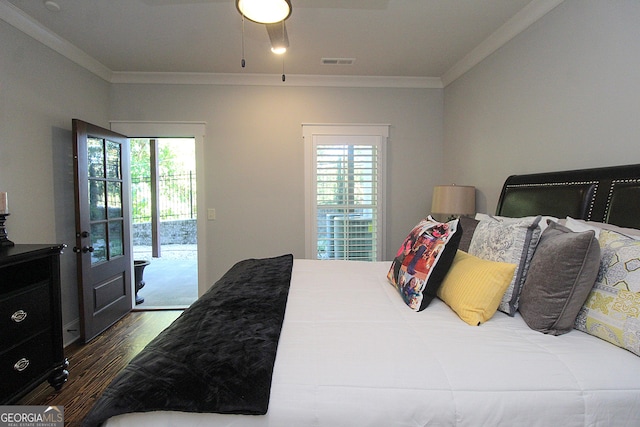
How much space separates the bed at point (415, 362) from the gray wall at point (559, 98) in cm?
35

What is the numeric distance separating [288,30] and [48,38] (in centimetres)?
202

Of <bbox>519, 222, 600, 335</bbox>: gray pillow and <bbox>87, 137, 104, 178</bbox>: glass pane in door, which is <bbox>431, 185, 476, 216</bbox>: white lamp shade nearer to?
<bbox>519, 222, 600, 335</bbox>: gray pillow

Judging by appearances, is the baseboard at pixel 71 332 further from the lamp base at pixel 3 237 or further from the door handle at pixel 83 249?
the lamp base at pixel 3 237

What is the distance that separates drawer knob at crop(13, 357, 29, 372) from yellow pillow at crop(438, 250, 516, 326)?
2.45 m

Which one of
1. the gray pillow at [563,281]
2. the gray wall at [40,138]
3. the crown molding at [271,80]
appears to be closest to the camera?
the gray pillow at [563,281]

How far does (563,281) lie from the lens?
1.22m

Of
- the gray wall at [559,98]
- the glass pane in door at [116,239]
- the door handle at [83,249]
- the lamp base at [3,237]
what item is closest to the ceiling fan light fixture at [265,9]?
the gray wall at [559,98]

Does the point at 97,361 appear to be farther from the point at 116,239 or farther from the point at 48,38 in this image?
the point at 48,38

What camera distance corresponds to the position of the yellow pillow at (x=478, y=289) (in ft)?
4.41

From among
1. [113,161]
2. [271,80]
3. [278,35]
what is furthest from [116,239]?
[278,35]

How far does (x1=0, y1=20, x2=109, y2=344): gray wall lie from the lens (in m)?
2.26

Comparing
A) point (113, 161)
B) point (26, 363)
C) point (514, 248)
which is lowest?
point (26, 363)

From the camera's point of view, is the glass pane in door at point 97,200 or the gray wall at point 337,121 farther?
the glass pane in door at point 97,200

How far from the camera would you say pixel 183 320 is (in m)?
1.35
